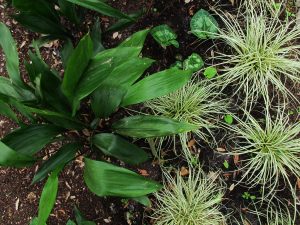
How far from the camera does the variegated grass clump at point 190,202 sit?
1.92m

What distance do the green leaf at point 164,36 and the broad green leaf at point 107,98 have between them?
23.5 inches

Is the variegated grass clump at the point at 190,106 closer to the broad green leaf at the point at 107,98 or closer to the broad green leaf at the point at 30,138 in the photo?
the broad green leaf at the point at 107,98

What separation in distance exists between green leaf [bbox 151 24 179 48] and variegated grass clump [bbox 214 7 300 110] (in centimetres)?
23

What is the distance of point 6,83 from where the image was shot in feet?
5.20

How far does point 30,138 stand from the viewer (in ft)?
5.05

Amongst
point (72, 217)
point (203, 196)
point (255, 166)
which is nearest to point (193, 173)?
point (203, 196)

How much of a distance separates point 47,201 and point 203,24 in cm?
117

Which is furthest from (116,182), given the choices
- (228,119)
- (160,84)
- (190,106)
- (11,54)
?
(228,119)

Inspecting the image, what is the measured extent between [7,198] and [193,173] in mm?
958

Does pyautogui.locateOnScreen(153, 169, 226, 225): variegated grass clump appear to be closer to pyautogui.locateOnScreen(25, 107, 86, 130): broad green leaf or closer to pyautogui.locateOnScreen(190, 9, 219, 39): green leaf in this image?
pyautogui.locateOnScreen(25, 107, 86, 130): broad green leaf

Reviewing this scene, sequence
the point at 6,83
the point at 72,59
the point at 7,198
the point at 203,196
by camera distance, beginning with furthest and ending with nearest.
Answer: the point at 7,198 → the point at 203,196 → the point at 6,83 → the point at 72,59

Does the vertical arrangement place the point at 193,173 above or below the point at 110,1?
below

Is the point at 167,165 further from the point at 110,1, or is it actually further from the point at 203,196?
the point at 110,1

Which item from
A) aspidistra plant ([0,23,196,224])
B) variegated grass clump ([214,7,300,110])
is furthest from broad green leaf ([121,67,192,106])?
variegated grass clump ([214,7,300,110])
